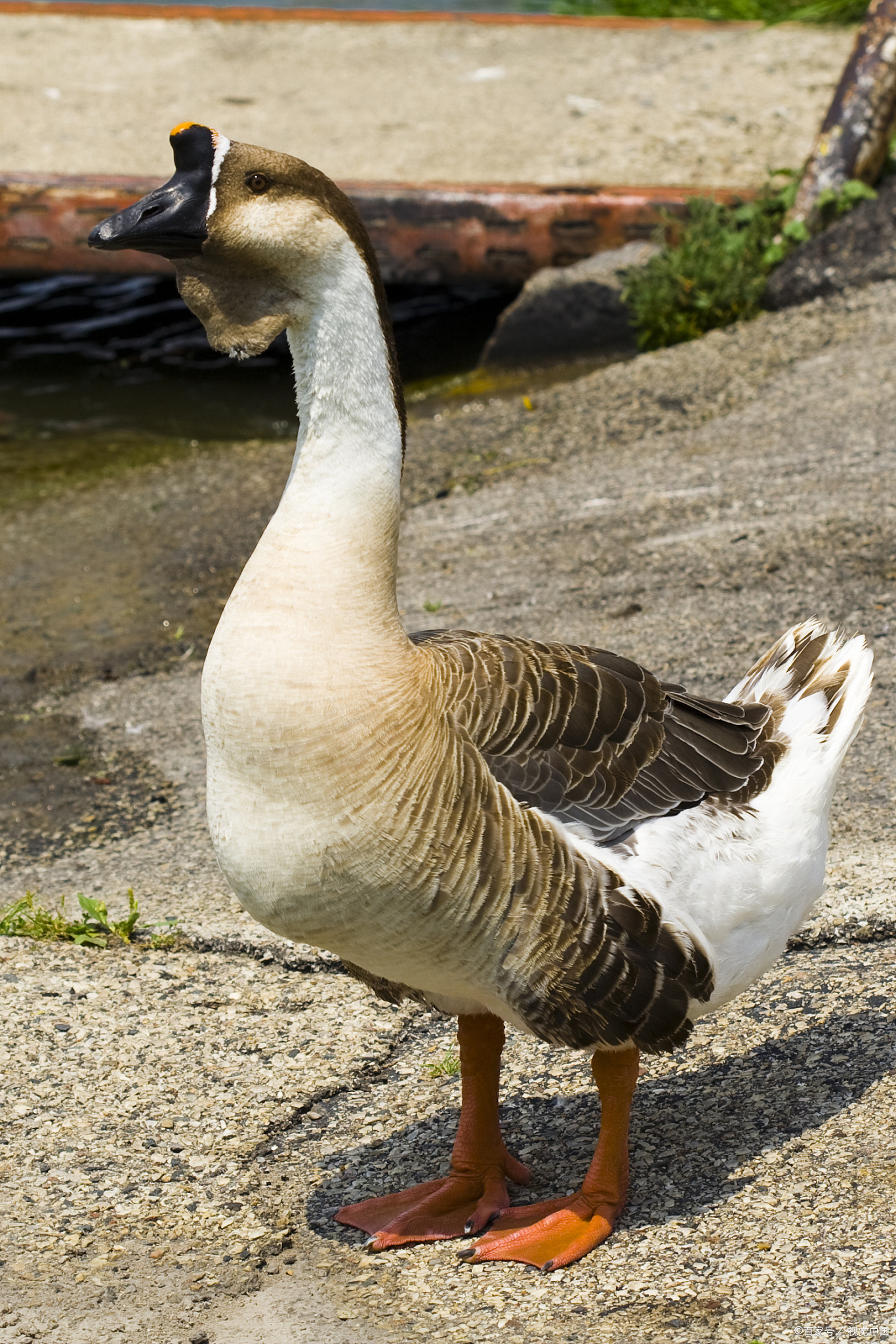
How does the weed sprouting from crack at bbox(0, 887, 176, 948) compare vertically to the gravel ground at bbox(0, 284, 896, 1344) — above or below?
below

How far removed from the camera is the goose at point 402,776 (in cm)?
311

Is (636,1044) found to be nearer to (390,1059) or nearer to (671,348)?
(390,1059)

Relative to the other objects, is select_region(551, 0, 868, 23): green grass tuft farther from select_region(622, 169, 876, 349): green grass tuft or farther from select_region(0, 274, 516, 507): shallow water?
select_region(622, 169, 876, 349): green grass tuft

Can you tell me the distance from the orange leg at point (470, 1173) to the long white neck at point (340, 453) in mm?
1239

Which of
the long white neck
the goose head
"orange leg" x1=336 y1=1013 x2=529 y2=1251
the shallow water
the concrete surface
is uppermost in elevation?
the goose head

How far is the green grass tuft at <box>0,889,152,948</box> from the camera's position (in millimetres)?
4863

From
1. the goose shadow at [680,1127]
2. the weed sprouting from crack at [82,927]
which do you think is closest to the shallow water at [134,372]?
the weed sprouting from crack at [82,927]

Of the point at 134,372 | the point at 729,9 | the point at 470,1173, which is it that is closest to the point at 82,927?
the point at 470,1173

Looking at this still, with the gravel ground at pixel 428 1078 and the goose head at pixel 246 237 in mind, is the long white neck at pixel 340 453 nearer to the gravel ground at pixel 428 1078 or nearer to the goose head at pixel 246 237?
the goose head at pixel 246 237

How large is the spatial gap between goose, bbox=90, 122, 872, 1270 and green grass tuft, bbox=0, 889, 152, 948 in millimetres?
1645

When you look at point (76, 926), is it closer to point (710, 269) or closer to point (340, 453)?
point (340, 453)

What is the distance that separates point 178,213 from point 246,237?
153 mm

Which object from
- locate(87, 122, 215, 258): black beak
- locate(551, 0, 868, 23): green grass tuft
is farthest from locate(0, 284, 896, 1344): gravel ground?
locate(551, 0, 868, 23): green grass tuft

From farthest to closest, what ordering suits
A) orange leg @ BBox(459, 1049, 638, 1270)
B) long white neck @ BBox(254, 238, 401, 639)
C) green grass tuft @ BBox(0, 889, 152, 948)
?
green grass tuft @ BBox(0, 889, 152, 948), orange leg @ BBox(459, 1049, 638, 1270), long white neck @ BBox(254, 238, 401, 639)
